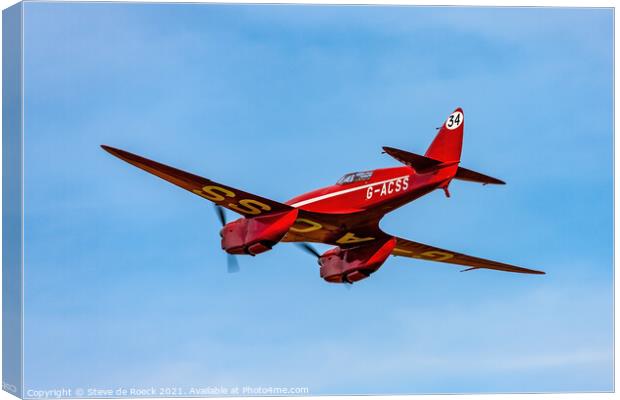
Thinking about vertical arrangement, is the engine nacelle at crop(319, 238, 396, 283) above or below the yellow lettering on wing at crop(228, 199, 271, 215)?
below

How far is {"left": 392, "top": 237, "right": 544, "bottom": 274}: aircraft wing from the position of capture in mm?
43969

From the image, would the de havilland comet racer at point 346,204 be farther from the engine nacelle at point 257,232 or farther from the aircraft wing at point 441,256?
the aircraft wing at point 441,256

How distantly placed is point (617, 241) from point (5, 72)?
19009mm

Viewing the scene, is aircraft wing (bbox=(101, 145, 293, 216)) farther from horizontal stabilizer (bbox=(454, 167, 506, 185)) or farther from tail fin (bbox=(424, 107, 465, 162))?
horizontal stabilizer (bbox=(454, 167, 506, 185))

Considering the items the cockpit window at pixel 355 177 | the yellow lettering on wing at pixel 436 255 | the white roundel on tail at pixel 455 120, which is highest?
the white roundel on tail at pixel 455 120

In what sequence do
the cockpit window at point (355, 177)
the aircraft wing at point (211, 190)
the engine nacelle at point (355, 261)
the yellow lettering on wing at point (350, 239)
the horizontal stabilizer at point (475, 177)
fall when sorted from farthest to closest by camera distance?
the engine nacelle at point (355, 261) < the yellow lettering on wing at point (350, 239) < the cockpit window at point (355, 177) < the horizontal stabilizer at point (475, 177) < the aircraft wing at point (211, 190)

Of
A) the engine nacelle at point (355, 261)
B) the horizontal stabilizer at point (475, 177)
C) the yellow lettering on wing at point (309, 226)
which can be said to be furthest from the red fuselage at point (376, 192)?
the engine nacelle at point (355, 261)

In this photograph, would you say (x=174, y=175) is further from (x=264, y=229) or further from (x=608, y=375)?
(x=608, y=375)

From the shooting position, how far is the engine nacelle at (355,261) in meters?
42.2

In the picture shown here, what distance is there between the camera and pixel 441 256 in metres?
44.9

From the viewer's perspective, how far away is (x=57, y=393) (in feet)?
117

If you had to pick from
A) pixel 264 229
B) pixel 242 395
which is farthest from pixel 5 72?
pixel 242 395

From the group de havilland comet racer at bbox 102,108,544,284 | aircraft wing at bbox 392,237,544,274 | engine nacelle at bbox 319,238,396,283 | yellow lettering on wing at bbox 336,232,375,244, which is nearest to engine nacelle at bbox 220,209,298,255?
de havilland comet racer at bbox 102,108,544,284

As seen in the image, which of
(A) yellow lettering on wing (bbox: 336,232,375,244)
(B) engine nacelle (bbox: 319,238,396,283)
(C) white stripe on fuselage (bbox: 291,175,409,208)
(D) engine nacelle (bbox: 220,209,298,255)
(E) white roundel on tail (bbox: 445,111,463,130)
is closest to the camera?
(E) white roundel on tail (bbox: 445,111,463,130)
